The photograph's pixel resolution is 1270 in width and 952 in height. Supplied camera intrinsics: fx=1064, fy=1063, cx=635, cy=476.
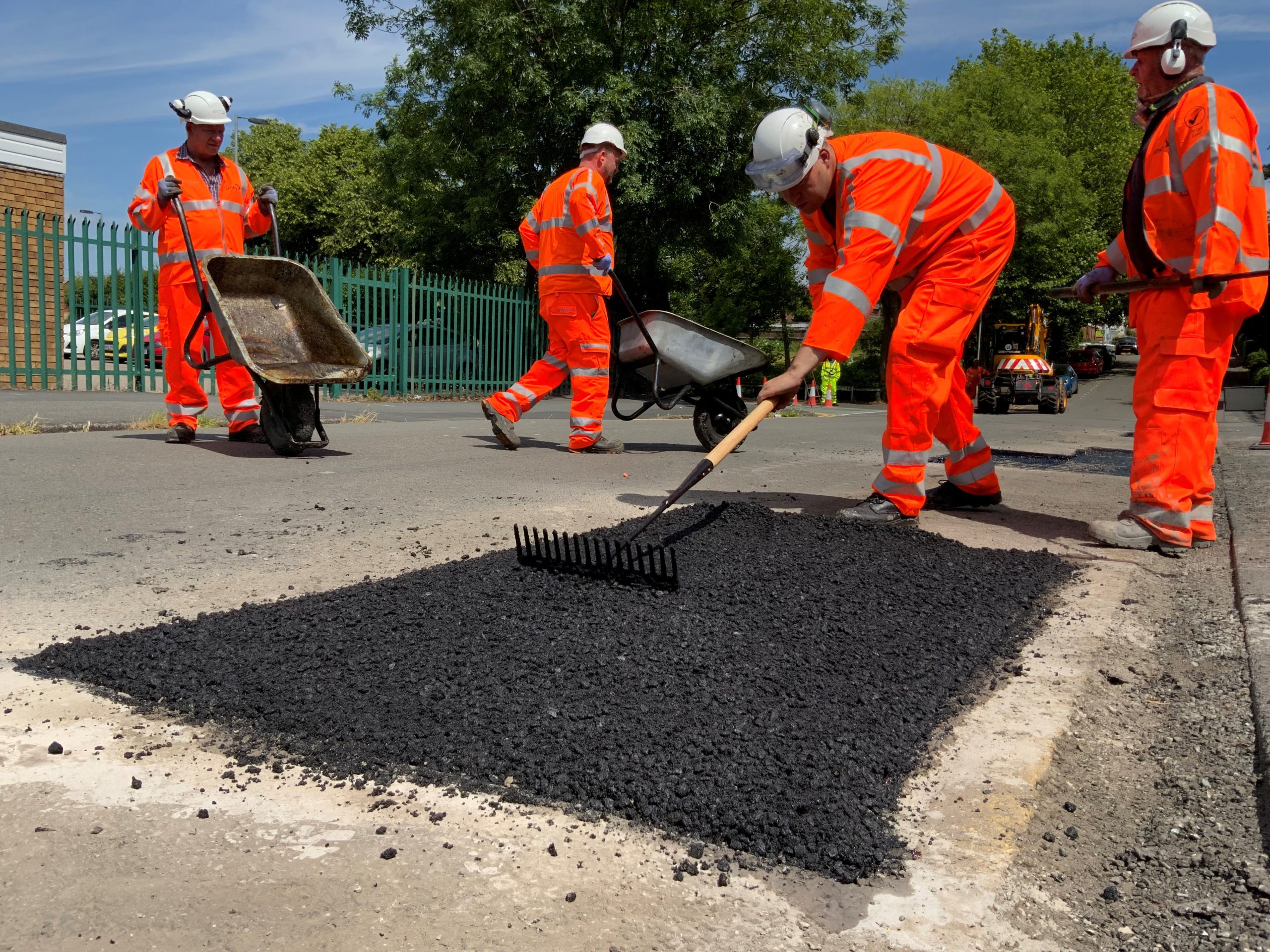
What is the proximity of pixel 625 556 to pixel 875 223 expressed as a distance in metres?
1.69

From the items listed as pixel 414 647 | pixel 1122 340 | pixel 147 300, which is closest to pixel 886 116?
pixel 147 300

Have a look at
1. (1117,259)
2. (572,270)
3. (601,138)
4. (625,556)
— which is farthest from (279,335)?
(1117,259)

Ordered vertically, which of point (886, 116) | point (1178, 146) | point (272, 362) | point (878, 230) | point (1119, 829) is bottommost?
point (1119, 829)

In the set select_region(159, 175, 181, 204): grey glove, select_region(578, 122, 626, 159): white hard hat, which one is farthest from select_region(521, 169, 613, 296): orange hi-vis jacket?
select_region(159, 175, 181, 204): grey glove

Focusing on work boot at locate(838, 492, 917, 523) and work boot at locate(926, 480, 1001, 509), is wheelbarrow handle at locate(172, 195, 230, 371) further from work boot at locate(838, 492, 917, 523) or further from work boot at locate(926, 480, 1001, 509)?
work boot at locate(926, 480, 1001, 509)

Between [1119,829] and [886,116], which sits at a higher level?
[886,116]

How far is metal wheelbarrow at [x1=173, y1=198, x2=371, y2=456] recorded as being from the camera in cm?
→ 666

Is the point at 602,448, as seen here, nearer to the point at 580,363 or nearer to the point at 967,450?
the point at 580,363

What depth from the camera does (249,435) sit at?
744 cm

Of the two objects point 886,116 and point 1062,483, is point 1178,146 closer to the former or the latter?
point 1062,483

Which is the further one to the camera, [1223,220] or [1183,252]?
[1183,252]

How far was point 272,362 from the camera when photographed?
22.9 ft

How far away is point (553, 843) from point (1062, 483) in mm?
5984

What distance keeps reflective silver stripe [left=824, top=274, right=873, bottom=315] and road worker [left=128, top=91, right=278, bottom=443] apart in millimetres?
4440
